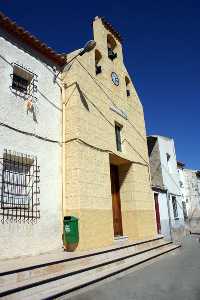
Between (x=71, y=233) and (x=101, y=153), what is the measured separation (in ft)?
10.2

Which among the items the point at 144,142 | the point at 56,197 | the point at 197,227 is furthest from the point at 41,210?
the point at 197,227

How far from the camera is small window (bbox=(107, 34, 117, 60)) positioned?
41.3ft

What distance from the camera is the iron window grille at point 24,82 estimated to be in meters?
7.66

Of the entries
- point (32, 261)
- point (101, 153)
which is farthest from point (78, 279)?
point (101, 153)

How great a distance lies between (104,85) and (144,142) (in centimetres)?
390

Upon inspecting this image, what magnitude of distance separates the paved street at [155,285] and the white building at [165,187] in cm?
751

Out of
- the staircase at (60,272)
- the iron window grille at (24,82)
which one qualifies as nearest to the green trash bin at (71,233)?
the staircase at (60,272)

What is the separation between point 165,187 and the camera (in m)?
17.2

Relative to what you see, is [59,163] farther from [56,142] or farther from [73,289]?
[73,289]

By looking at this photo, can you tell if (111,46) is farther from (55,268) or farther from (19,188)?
(55,268)

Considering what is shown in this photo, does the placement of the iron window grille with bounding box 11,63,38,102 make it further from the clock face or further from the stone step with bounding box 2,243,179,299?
the stone step with bounding box 2,243,179,299

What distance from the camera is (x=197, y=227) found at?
23.9 m

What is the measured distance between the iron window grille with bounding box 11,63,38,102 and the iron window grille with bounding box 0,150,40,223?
1.87 meters

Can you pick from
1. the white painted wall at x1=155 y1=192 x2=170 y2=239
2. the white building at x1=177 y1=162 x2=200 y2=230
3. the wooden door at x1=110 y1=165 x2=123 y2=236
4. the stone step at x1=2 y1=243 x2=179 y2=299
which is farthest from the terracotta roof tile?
the white building at x1=177 y1=162 x2=200 y2=230
